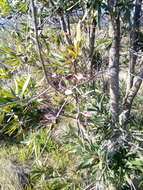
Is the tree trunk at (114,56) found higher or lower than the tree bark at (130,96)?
higher

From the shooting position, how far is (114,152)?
928 millimetres

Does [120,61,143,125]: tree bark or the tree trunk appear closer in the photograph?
the tree trunk

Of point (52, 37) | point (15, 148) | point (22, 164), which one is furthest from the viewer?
point (15, 148)

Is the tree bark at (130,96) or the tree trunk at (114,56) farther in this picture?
the tree bark at (130,96)

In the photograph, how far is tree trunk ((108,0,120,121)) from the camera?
2.30 feet

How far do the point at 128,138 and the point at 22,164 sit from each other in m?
1.30

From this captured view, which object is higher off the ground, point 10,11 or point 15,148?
point 10,11

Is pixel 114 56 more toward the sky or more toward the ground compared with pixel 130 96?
more toward the sky

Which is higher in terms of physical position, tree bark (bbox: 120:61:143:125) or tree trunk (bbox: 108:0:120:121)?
tree trunk (bbox: 108:0:120:121)

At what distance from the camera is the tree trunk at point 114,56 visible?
27.6 inches

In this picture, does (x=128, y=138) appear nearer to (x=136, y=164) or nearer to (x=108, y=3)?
(x=136, y=164)

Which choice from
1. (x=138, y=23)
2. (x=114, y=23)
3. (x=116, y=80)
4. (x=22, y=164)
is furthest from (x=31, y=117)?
(x=22, y=164)

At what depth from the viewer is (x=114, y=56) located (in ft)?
2.67

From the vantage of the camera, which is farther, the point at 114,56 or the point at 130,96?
the point at 130,96
